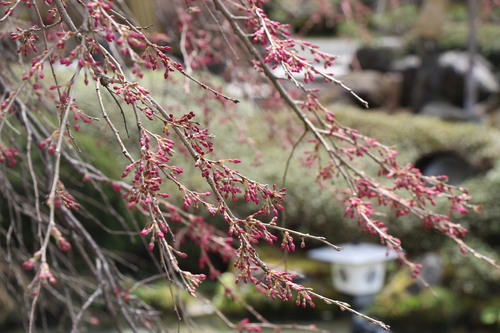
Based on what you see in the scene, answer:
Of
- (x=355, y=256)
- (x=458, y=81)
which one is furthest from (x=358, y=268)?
(x=458, y=81)

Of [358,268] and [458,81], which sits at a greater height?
[358,268]

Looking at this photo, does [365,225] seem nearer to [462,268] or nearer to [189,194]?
[189,194]

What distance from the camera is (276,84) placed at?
1600 millimetres

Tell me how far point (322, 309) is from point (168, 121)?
16.1 feet

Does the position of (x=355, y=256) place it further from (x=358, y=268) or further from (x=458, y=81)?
(x=458, y=81)

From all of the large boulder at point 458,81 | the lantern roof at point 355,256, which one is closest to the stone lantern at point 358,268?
the lantern roof at point 355,256

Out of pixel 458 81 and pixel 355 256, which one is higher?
pixel 355 256

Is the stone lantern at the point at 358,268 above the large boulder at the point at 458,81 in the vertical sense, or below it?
above

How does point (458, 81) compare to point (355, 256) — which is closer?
point (355, 256)

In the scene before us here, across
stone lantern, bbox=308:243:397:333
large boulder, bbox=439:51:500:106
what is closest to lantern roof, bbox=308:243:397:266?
stone lantern, bbox=308:243:397:333

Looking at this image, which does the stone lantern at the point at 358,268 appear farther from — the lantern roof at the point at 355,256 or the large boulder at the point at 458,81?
the large boulder at the point at 458,81

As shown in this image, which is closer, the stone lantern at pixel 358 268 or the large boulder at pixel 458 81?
the stone lantern at pixel 358 268

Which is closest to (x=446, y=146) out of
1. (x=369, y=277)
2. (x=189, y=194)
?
(x=369, y=277)

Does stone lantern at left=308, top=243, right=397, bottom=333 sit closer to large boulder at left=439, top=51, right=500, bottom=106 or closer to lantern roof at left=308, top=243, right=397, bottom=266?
lantern roof at left=308, top=243, right=397, bottom=266
